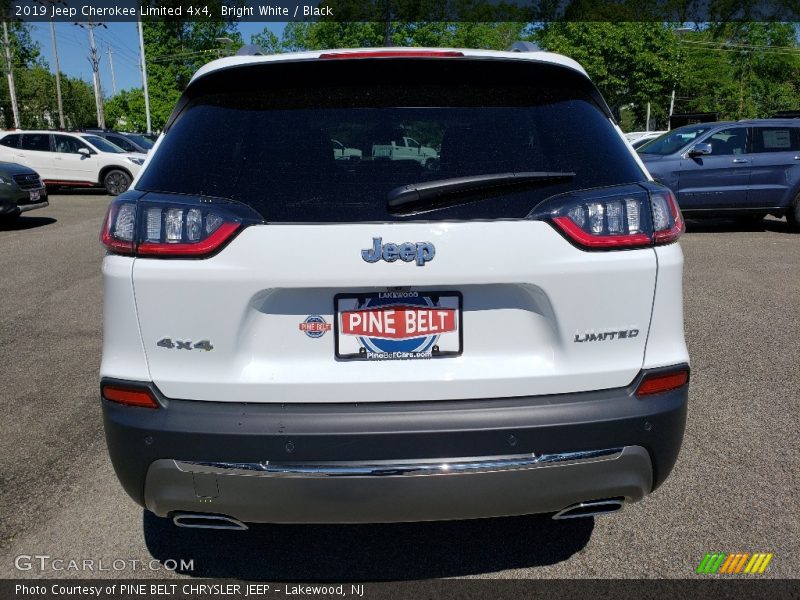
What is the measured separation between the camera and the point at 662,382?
7.14ft

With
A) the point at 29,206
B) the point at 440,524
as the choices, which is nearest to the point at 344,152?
the point at 440,524

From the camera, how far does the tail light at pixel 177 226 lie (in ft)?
6.59

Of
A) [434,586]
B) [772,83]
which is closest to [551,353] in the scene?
[434,586]

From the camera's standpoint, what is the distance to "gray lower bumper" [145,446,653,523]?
203 cm

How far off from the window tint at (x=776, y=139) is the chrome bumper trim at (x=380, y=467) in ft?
36.6

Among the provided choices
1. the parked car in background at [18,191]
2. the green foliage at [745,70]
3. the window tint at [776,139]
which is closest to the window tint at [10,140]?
the parked car in background at [18,191]

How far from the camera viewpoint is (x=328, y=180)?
2100 mm

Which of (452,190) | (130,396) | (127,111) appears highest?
(452,190)

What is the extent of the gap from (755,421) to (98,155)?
18576 millimetres

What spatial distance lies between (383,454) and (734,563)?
1.52 metres

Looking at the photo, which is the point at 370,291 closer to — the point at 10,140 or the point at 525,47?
the point at 525,47

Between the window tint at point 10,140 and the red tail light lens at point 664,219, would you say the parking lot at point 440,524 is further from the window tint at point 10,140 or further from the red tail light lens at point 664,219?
the window tint at point 10,140

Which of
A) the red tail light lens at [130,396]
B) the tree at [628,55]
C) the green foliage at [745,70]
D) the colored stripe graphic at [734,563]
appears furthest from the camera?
the green foliage at [745,70]

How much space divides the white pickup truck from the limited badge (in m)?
0.56
